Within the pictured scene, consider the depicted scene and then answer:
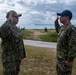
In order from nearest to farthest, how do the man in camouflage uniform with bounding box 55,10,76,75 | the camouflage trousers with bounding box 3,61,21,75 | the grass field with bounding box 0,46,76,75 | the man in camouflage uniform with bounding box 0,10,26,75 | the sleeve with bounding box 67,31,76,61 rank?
the sleeve with bounding box 67,31,76,61, the man in camouflage uniform with bounding box 55,10,76,75, the man in camouflage uniform with bounding box 0,10,26,75, the camouflage trousers with bounding box 3,61,21,75, the grass field with bounding box 0,46,76,75

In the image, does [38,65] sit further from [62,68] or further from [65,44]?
[65,44]

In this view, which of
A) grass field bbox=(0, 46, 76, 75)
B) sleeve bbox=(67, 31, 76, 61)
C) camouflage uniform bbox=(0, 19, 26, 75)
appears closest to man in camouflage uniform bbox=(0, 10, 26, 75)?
camouflage uniform bbox=(0, 19, 26, 75)

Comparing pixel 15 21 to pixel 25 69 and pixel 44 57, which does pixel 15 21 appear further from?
pixel 44 57

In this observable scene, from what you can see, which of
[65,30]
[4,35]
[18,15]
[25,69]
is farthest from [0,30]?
[25,69]

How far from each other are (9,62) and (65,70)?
126 cm

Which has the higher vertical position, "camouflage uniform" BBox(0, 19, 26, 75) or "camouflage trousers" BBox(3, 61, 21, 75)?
"camouflage uniform" BBox(0, 19, 26, 75)

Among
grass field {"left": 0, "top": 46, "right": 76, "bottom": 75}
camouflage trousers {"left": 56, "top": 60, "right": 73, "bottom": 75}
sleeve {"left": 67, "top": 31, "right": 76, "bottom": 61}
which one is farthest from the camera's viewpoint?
grass field {"left": 0, "top": 46, "right": 76, "bottom": 75}

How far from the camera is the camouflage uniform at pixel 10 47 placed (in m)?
6.50

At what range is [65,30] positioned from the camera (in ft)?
20.9

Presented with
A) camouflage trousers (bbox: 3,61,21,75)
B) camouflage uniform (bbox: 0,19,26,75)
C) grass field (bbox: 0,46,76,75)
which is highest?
camouflage uniform (bbox: 0,19,26,75)

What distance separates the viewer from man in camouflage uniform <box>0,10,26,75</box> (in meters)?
6.53

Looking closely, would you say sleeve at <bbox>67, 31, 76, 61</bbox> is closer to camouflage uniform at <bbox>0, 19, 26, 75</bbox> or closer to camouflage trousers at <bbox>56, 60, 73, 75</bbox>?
camouflage trousers at <bbox>56, 60, 73, 75</bbox>

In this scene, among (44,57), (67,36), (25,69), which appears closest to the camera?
(67,36)

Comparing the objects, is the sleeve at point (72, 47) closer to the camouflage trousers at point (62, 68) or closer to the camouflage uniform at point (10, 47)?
the camouflage trousers at point (62, 68)
